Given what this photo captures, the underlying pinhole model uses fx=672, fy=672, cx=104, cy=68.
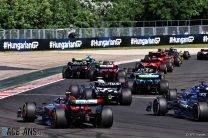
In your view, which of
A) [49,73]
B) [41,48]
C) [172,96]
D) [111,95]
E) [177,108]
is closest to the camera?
[177,108]

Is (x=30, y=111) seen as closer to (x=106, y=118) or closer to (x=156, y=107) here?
(x=106, y=118)

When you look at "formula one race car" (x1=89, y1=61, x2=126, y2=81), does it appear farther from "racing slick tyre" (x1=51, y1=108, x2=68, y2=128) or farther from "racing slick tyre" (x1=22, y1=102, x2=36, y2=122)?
"racing slick tyre" (x1=51, y1=108, x2=68, y2=128)

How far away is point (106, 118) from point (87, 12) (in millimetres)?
68020

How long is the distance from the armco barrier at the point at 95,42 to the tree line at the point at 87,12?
1089 cm

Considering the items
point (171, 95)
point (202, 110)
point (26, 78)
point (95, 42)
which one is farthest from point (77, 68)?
point (95, 42)

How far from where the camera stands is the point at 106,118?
18625 millimetres

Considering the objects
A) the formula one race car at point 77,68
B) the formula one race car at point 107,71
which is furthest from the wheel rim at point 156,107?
the formula one race car at point 77,68

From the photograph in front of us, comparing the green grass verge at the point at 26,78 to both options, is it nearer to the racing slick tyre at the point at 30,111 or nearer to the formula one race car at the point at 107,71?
the formula one race car at the point at 107,71

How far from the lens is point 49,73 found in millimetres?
43781

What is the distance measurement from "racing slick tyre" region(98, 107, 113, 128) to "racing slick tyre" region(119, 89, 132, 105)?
709 cm

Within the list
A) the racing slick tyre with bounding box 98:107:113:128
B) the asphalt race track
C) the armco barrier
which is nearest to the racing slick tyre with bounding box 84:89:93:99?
the asphalt race track

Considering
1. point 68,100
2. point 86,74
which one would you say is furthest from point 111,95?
point 86,74

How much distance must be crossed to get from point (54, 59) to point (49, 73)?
13.0 m

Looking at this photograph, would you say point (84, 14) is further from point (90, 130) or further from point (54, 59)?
point (90, 130)
